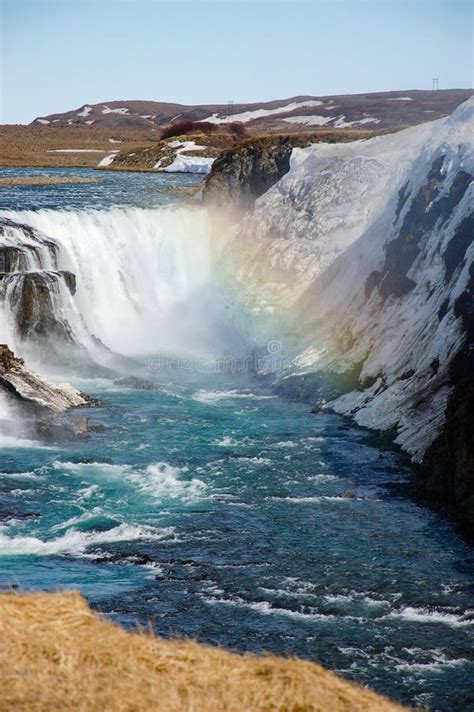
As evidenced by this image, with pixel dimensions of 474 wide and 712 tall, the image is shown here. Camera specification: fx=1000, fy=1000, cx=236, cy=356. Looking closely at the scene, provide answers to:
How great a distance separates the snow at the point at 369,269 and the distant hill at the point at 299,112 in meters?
44.0

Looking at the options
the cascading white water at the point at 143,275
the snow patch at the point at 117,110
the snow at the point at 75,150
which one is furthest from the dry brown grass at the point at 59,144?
the snow patch at the point at 117,110

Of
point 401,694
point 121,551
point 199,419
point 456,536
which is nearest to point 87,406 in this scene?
point 199,419

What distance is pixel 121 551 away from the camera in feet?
76.0

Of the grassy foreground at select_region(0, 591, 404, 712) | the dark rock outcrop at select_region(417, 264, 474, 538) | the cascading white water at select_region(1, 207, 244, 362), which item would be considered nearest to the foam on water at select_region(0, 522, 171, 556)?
the dark rock outcrop at select_region(417, 264, 474, 538)

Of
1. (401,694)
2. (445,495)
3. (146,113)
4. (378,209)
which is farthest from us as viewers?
(146,113)

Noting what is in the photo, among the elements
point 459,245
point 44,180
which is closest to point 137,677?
point 459,245

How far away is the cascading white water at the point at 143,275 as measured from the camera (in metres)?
48.6

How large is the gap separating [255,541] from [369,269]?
2133 cm

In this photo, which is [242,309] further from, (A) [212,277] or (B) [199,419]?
(B) [199,419]

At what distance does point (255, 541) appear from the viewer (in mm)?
23906

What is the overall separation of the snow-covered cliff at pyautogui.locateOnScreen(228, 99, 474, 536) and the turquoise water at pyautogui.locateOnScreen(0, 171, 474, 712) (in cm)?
237

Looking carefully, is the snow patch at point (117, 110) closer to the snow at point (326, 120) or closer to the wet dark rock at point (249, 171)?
the snow at point (326, 120)

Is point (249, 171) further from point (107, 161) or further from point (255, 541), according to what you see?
point (107, 161)

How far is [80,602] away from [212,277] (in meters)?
43.2
